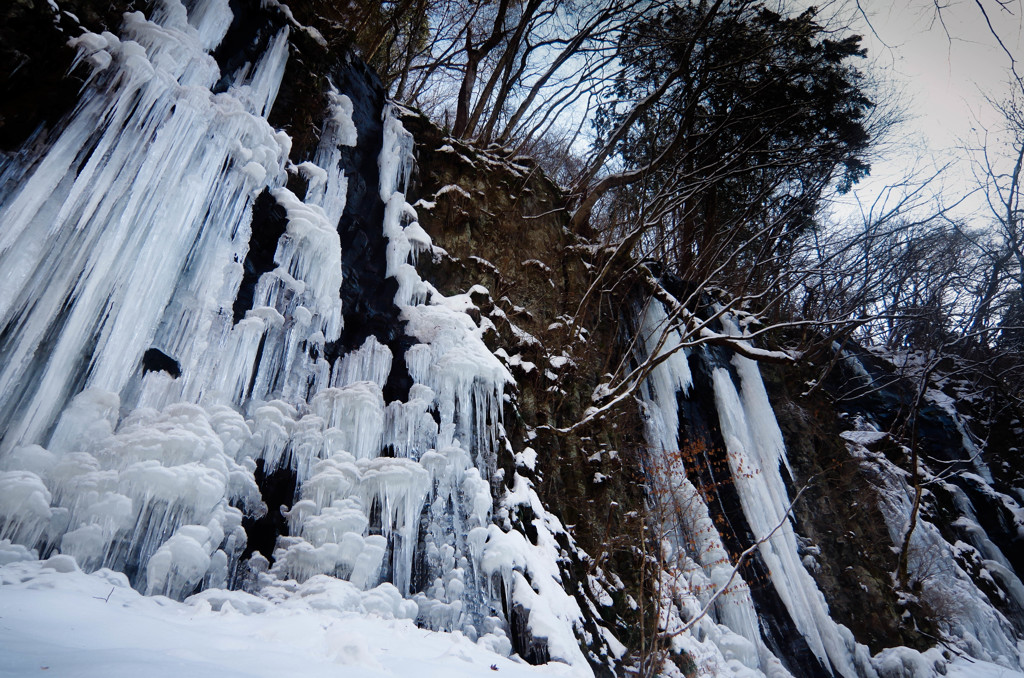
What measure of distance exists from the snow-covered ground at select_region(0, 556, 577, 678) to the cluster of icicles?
0.94 ft

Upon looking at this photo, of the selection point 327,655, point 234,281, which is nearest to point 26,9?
point 234,281

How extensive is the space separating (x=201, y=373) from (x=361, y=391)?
1210mm

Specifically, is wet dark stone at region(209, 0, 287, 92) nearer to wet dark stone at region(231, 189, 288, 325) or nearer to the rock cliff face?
the rock cliff face

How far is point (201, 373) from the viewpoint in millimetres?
3615

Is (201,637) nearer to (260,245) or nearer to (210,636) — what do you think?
(210,636)

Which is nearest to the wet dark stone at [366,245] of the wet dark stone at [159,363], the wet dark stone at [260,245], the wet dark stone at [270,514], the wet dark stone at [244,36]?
the wet dark stone at [260,245]

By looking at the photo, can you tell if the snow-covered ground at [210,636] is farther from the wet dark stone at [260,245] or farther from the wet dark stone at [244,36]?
the wet dark stone at [244,36]

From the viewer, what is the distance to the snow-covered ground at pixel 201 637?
1.61m

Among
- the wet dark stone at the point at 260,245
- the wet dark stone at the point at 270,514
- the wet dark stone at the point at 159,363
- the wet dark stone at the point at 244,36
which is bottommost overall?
the wet dark stone at the point at 270,514

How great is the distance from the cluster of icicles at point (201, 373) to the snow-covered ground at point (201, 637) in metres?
0.29

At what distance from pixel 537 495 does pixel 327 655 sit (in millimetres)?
3236

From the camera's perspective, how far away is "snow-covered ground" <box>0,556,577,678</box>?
1609 mm

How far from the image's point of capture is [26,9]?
11.2ft

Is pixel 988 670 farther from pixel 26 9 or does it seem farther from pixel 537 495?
pixel 26 9
